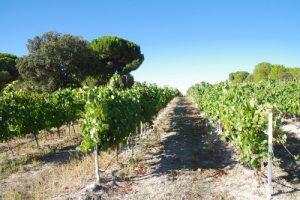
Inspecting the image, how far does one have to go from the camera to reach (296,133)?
1506 centimetres

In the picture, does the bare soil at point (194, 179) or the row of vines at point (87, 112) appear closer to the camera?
the bare soil at point (194, 179)

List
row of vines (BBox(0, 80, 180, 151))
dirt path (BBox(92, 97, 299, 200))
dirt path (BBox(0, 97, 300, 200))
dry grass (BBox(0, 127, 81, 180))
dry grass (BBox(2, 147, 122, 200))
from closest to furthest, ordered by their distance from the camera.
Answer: dirt path (BBox(92, 97, 299, 200)) → dirt path (BBox(0, 97, 300, 200)) → dry grass (BBox(2, 147, 122, 200)) → row of vines (BBox(0, 80, 180, 151)) → dry grass (BBox(0, 127, 81, 180))

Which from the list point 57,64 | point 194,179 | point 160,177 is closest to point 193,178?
point 194,179

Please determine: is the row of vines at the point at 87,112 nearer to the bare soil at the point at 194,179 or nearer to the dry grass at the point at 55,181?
the dry grass at the point at 55,181

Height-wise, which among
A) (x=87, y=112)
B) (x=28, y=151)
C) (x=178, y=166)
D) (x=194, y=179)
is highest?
(x=87, y=112)

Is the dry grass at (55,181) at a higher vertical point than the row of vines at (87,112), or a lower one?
lower

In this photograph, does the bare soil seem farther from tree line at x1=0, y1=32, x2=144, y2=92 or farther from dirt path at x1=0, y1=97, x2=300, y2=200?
tree line at x1=0, y1=32, x2=144, y2=92

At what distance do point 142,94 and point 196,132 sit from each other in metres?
3.32

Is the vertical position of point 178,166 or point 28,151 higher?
point 28,151


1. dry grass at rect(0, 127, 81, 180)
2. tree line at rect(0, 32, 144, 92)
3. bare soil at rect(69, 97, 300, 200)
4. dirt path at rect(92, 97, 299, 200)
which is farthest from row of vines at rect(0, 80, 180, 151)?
tree line at rect(0, 32, 144, 92)

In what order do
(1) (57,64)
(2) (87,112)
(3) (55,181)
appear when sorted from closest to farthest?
1. (2) (87,112)
2. (3) (55,181)
3. (1) (57,64)

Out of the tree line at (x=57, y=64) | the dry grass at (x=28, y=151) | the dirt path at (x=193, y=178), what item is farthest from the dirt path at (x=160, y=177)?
the tree line at (x=57, y=64)

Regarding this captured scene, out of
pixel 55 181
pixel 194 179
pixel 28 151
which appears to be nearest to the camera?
pixel 194 179

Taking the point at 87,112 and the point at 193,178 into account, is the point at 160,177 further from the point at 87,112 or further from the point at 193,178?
the point at 87,112
